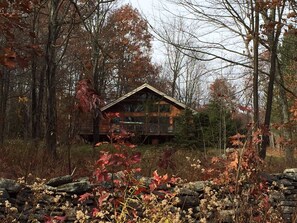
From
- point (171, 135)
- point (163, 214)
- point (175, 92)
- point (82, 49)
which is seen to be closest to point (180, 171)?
point (163, 214)

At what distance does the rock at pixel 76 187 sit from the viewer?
16.3 feet

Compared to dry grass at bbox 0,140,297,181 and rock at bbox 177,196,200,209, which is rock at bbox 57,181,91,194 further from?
rock at bbox 177,196,200,209

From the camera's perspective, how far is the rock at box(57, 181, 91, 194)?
4957mm

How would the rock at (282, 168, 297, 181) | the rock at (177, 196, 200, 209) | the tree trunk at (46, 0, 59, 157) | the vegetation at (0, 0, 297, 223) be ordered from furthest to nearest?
the tree trunk at (46, 0, 59, 157), the rock at (282, 168, 297, 181), the rock at (177, 196, 200, 209), the vegetation at (0, 0, 297, 223)

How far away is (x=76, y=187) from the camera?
5.02 meters

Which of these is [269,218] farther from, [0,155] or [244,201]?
[0,155]

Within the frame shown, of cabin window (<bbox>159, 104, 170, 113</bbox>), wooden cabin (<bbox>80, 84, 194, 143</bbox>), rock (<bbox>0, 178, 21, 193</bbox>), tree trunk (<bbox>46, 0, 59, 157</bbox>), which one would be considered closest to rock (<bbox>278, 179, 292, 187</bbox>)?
tree trunk (<bbox>46, 0, 59, 157</bbox>)

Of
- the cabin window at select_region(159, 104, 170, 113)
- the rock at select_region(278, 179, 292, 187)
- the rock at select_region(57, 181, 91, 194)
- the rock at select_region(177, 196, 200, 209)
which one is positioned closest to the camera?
the rock at select_region(57, 181, 91, 194)

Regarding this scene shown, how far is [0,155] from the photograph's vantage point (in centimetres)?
657

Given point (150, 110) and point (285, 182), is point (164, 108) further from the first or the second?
point (285, 182)

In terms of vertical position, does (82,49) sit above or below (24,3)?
above

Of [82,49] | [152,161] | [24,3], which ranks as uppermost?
[82,49]

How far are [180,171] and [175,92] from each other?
28.8 meters

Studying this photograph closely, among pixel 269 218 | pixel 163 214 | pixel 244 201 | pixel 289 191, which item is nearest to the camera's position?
pixel 163 214
